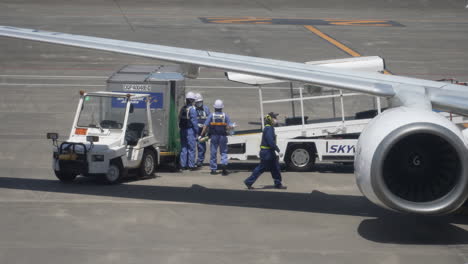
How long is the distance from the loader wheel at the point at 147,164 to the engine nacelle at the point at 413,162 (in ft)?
22.8

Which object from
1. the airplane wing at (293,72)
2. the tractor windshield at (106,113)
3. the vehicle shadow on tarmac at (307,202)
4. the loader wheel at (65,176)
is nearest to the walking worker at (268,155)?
the vehicle shadow on tarmac at (307,202)

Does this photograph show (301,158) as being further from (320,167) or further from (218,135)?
(218,135)

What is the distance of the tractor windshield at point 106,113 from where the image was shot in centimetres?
1828

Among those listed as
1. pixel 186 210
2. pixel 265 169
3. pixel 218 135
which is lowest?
pixel 186 210

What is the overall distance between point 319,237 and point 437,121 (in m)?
3.03

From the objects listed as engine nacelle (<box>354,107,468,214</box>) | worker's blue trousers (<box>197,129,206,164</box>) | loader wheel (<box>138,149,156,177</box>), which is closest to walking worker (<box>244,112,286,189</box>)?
loader wheel (<box>138,149,156,177</box>)

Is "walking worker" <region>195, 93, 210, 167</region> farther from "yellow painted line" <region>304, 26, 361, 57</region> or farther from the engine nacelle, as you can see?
"yellow painted line" <region>304, 26, 361, 57</region>

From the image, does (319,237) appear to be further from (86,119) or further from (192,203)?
(86,119)

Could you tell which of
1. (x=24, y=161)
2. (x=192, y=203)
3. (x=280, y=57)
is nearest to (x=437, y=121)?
(x=192, y=203)

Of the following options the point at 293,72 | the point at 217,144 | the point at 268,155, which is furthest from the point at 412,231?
the point at 217,144

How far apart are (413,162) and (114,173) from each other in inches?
301

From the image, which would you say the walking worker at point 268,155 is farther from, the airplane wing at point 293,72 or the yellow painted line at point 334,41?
the yellow painted line at point 334,41

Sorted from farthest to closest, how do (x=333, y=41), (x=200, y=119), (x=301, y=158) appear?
(x=333, y=41) → (x=200, y=119) → (x=301, y=158)

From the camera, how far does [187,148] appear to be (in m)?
19.9
